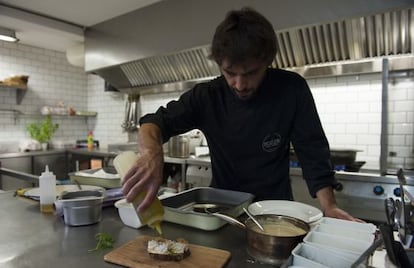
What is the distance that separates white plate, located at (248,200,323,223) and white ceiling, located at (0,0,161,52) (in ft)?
9.87

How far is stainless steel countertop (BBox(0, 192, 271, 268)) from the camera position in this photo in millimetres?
926

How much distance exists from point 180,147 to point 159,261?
2.52 meters

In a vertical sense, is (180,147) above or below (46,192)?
above

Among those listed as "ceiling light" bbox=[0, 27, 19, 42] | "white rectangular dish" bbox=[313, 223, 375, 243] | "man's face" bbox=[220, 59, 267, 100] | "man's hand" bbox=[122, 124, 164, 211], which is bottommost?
"white rectangular dish" bbox=[313, 223, 375, 243]

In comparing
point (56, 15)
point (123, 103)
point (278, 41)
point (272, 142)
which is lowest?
point (272, 142)

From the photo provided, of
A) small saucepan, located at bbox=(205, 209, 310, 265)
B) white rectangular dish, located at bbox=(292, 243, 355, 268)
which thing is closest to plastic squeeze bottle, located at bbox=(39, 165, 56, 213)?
small saucepan, located at bbox=(205, 209, 310, 265)

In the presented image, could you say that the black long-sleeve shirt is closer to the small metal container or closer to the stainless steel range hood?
Answer: the small metal container

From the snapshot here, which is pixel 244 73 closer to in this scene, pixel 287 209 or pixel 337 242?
pixel 287 209

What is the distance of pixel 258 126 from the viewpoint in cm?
158

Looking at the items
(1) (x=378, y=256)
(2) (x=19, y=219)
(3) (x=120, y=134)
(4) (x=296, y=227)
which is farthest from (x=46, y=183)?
(3) (x=120, y=134)

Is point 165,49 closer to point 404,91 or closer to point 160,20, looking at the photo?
point 160,20

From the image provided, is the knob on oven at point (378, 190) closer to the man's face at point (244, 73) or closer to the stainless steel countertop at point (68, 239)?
the man's face at point (244, 73)

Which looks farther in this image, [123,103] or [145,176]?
[123,103]

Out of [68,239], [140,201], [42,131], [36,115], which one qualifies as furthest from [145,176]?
[36,115]
